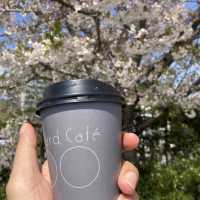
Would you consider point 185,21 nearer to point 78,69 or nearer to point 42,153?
point 78,69

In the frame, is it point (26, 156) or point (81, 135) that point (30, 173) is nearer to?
point (26, 156)

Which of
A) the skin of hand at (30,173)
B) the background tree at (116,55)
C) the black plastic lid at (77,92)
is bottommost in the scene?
the skin of hand at (30,173)

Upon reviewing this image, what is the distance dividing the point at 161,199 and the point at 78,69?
168 centimetres

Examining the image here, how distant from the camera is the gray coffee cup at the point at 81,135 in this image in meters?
1.25

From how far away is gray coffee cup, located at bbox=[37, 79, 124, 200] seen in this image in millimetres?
1254

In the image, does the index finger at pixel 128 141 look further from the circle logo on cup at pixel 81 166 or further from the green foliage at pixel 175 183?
the green foliage at pixel 175 183

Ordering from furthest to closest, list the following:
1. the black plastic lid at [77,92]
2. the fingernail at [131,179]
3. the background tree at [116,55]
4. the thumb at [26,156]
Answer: the background tree at [116,55]
the thumb at [26,156]
the fingernail at [131,179]
the black plastic lid at [77,92]

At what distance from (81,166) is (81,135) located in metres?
0.08

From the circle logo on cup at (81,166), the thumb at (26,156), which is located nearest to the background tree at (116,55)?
the thumb at (26,156)

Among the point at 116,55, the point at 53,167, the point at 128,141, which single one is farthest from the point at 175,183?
the point at 53,167

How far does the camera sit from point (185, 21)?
17.8 feet

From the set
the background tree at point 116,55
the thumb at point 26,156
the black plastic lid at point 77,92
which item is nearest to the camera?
the black plastic lid at point 77,92

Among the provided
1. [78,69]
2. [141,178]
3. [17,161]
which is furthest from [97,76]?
[17,161]

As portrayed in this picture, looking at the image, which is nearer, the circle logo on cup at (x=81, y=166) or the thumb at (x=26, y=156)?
the circle logo on cup at (x=81, y=166)
